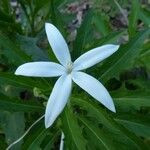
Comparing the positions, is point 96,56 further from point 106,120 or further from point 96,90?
point 106,120

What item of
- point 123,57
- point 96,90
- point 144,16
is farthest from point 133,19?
point 96,90

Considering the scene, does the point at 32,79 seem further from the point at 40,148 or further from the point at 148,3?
the point at 148,3

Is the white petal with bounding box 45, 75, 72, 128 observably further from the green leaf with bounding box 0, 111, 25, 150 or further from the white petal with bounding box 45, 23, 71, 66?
the green leaf with bounding box 0, 111, 25, 150

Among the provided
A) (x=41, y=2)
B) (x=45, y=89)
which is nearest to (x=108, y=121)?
(x=45, y=89)

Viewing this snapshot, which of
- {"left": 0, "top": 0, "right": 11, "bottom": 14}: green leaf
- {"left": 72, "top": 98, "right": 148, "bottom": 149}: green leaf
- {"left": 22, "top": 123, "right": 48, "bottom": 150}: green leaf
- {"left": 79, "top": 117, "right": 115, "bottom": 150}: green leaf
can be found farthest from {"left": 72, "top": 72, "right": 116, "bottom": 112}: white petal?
{"left": 0, "top": 0, "right": 11, "bottom": 14}: green leaf

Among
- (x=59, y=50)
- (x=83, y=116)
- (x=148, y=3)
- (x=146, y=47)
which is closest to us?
(x=59, y=50)

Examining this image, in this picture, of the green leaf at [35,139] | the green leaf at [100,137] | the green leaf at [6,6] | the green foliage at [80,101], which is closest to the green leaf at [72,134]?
the green foliage at [80,101]

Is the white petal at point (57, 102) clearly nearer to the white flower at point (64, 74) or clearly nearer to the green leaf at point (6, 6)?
the white flower at point (64, 74)
